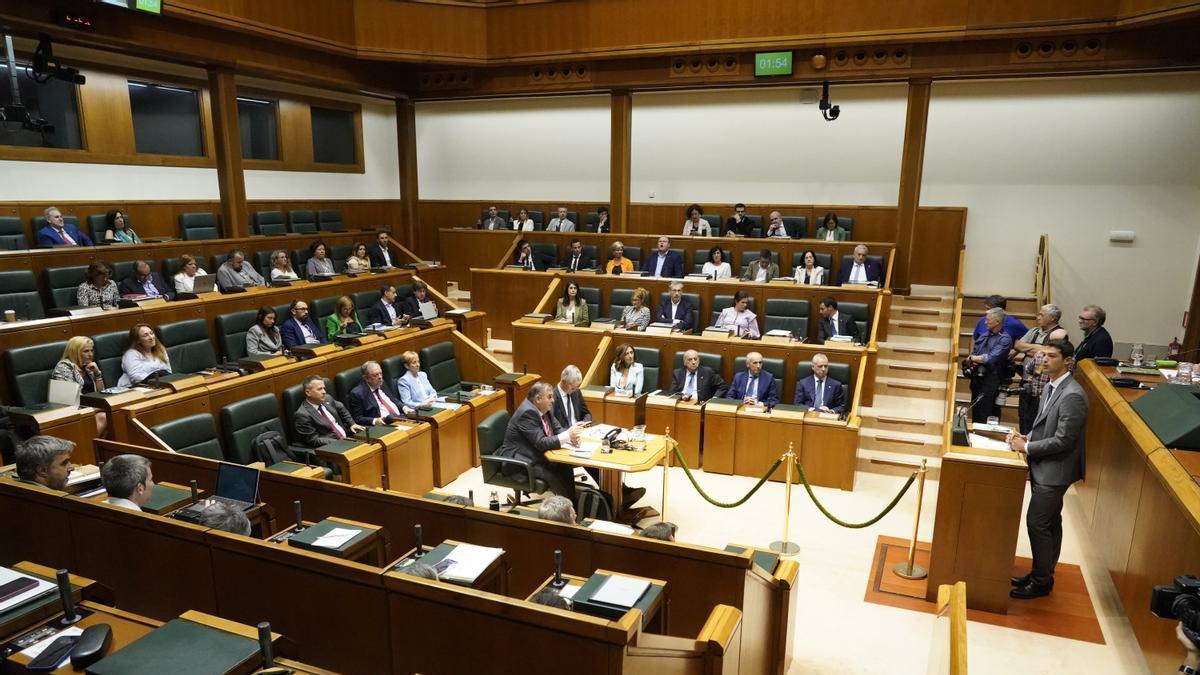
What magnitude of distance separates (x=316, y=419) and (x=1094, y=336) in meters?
6.31

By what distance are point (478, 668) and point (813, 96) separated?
933 cm

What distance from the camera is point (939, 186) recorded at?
33.2 ft

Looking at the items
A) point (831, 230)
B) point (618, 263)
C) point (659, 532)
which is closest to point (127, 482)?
point (659, 532)

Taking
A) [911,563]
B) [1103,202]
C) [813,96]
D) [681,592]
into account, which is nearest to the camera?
[681,592]

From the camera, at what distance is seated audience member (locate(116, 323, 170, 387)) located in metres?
5.61

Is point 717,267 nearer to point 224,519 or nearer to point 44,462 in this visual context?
point 224,519

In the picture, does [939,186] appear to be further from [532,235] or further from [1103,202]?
[532,235]

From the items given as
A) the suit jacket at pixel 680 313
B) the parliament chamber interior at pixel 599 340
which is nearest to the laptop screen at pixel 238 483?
the parliament chamber interior at pixel 599 340

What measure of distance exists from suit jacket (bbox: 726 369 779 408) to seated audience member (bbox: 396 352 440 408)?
2736 millimetres

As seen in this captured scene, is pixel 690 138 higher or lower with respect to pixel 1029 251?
higher

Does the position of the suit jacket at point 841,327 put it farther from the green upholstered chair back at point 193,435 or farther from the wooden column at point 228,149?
the wooden column at point 228,149

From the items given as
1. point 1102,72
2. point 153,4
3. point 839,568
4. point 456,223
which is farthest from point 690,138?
point 839,568

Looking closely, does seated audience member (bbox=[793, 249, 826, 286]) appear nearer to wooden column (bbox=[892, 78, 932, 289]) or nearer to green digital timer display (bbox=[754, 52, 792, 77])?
wooden column (bbox=[892, 78, 932, 289])

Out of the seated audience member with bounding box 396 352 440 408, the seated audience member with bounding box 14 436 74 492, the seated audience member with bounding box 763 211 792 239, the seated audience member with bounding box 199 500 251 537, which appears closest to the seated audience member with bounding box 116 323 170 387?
the seated audience member with bounding box 396 352 440 408
